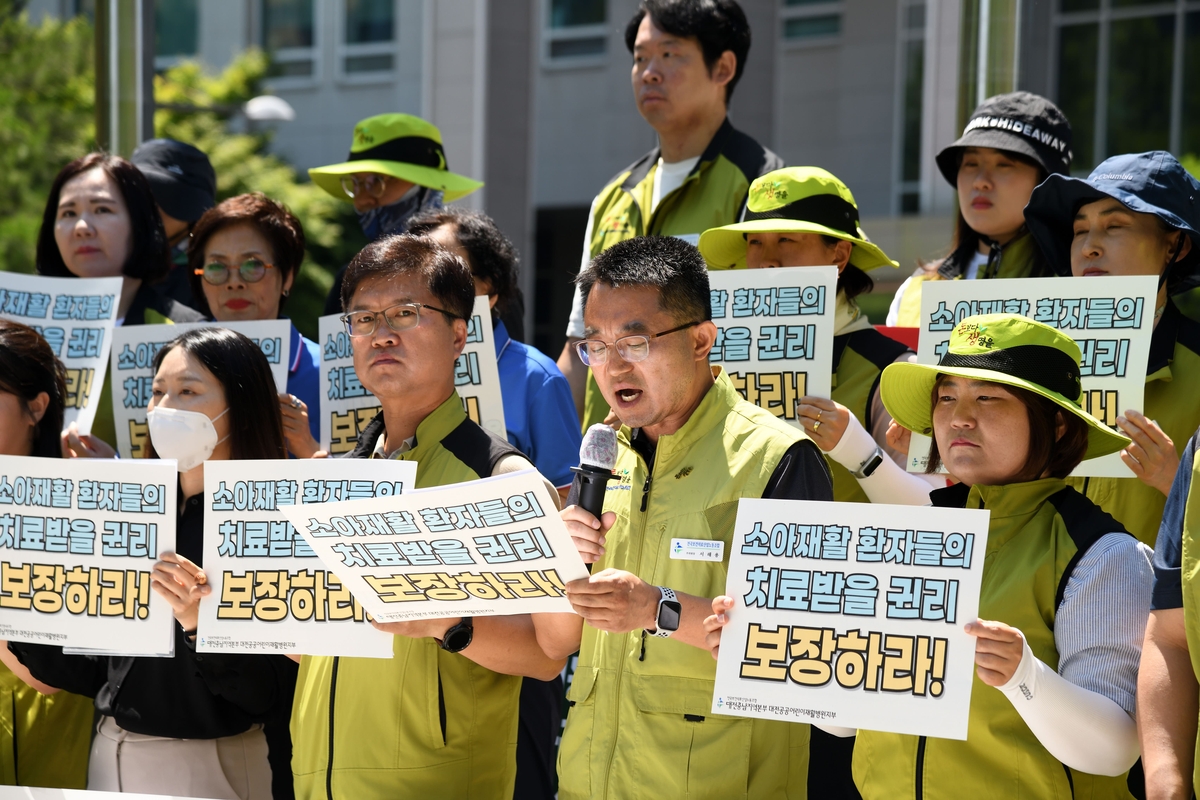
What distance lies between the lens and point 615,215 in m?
5.69

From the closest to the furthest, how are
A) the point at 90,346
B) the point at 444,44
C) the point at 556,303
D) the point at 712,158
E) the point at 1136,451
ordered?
1. the point at 1136,451
2. the point at 90,346
3. the point at 712,158
4. the point at 444,44
5. the point at 556,303

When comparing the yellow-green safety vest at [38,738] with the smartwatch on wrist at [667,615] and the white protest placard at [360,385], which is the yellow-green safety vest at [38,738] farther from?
the smartwatch on wrist at [667,615]

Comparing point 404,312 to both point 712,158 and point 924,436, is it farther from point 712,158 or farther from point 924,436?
point 712,158

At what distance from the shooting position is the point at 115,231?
5605mm

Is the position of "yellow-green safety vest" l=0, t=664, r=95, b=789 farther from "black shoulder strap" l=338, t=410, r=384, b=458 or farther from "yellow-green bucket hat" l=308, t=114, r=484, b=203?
"yellow-green bucket hat" l=308, t=114, r=484, b=203

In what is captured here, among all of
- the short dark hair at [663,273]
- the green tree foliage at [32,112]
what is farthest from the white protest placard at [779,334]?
the green tree foliage at [32,112]

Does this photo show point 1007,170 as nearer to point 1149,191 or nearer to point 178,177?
point 1149,191

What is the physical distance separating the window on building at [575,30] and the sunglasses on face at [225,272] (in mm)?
18666

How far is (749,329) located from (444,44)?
15602 millimetres

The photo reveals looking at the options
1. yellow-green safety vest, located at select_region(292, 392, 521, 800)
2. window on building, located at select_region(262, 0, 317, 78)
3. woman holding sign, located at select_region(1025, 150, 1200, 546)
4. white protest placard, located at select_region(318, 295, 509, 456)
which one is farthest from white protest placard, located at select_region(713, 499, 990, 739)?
window on building, located at select_region(262, 0, 317, 78)

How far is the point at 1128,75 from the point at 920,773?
62.3 feet

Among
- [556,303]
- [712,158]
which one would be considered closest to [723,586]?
[712,158]

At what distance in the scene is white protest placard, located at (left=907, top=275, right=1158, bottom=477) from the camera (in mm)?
3736

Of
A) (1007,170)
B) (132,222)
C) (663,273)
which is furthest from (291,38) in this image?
(663,273)
